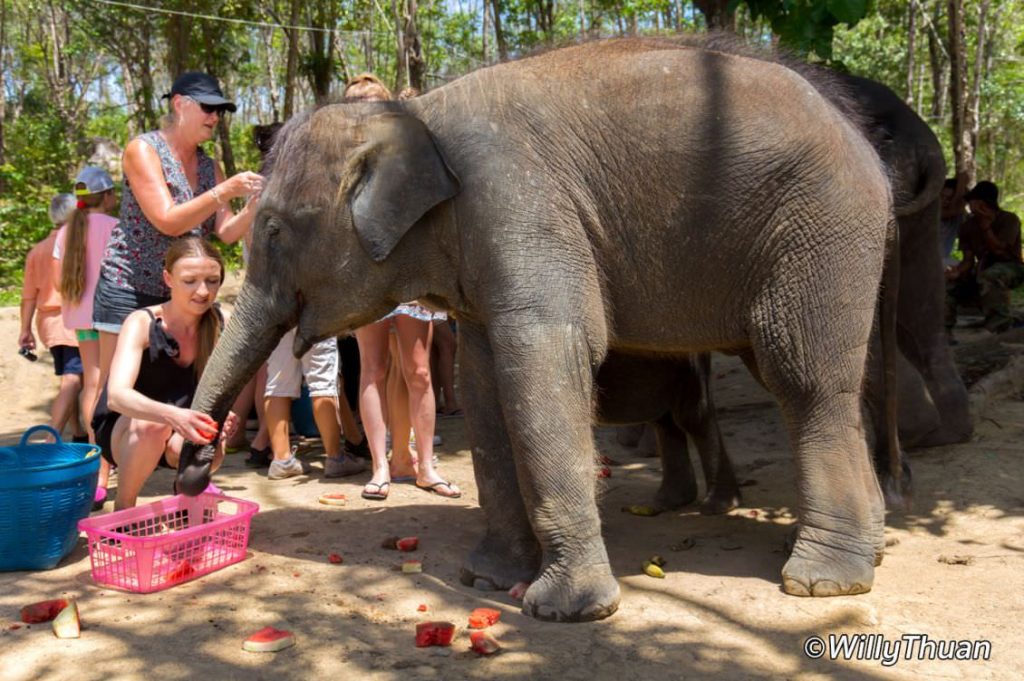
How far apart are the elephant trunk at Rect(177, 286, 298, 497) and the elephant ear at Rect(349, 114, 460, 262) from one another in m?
0.58

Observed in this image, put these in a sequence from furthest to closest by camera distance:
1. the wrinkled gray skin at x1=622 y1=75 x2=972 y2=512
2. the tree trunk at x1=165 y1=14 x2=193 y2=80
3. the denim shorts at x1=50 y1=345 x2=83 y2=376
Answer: the tree trunk at x1=165 y1=14 x2=193 y2=80 < the denim shorts at x1=50 y1=345 x2=83 y2=376 < the wrinkled gray skin at x1=622 y1=75 x2=972 y2=512

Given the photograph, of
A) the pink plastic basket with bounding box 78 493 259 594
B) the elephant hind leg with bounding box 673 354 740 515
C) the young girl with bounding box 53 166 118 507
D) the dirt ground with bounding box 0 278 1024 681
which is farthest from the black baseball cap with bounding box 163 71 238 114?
the elephant hind leg with bounding box 673 354 740 515

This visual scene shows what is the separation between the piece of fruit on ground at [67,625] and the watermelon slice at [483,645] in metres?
1.40

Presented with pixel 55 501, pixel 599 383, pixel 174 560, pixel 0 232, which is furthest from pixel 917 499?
pixel 0 232

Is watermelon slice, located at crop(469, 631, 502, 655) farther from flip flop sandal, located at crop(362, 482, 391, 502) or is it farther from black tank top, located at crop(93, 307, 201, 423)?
flip flop sandal, located at crop(362, 482, 391, 502)

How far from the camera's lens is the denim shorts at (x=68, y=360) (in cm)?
734

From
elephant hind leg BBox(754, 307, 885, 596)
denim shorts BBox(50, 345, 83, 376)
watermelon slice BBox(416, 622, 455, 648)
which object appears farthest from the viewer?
denim shorts BBox(50, 345, 83, 376)

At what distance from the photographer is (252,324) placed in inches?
165

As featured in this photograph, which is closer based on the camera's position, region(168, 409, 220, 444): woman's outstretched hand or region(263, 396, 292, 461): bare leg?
region(168, 409, 220, 444): woman's outstretched hand

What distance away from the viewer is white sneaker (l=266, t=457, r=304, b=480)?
20.5 ft

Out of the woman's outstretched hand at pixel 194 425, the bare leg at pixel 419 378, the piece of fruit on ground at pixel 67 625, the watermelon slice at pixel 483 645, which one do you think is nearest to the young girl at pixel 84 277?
the bare leg at pixel 419 378

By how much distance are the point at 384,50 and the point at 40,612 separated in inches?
1148

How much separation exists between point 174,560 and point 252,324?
103 centimetres

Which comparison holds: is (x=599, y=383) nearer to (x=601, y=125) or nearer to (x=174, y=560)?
(x=601, y=125)
